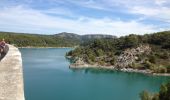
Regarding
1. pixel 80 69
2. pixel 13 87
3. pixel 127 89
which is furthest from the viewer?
pixel 80 69

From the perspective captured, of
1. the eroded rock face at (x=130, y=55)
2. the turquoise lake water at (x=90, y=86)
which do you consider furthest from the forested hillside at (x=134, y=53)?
the turquoise lake water at (x=90, y=86)

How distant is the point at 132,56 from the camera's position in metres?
75.4

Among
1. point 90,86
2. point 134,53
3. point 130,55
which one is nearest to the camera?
point 90,86

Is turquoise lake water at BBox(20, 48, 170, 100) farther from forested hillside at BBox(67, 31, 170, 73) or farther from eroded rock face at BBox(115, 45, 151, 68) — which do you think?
eroded rock face at BBox(115, 45, 151, 68)

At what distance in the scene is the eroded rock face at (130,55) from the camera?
70.9 meters

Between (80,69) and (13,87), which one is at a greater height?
(13,87)

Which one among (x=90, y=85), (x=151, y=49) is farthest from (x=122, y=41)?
(x=90, y=85)

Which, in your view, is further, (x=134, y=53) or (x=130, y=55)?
(x=134, y=53)

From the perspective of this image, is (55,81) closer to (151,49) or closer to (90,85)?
(90,85)

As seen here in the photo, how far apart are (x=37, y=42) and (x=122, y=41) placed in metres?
63.2

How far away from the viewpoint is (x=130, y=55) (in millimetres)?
75875

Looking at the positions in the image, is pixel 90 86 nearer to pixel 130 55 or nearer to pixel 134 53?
pixel 130 55

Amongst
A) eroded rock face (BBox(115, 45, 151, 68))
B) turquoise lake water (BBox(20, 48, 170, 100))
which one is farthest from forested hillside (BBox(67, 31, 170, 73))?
turquoise lake water (BBox(20, 48, 170, 100))

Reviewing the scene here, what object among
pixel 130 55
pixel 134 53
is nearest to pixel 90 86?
Answer: pixel 130 55
